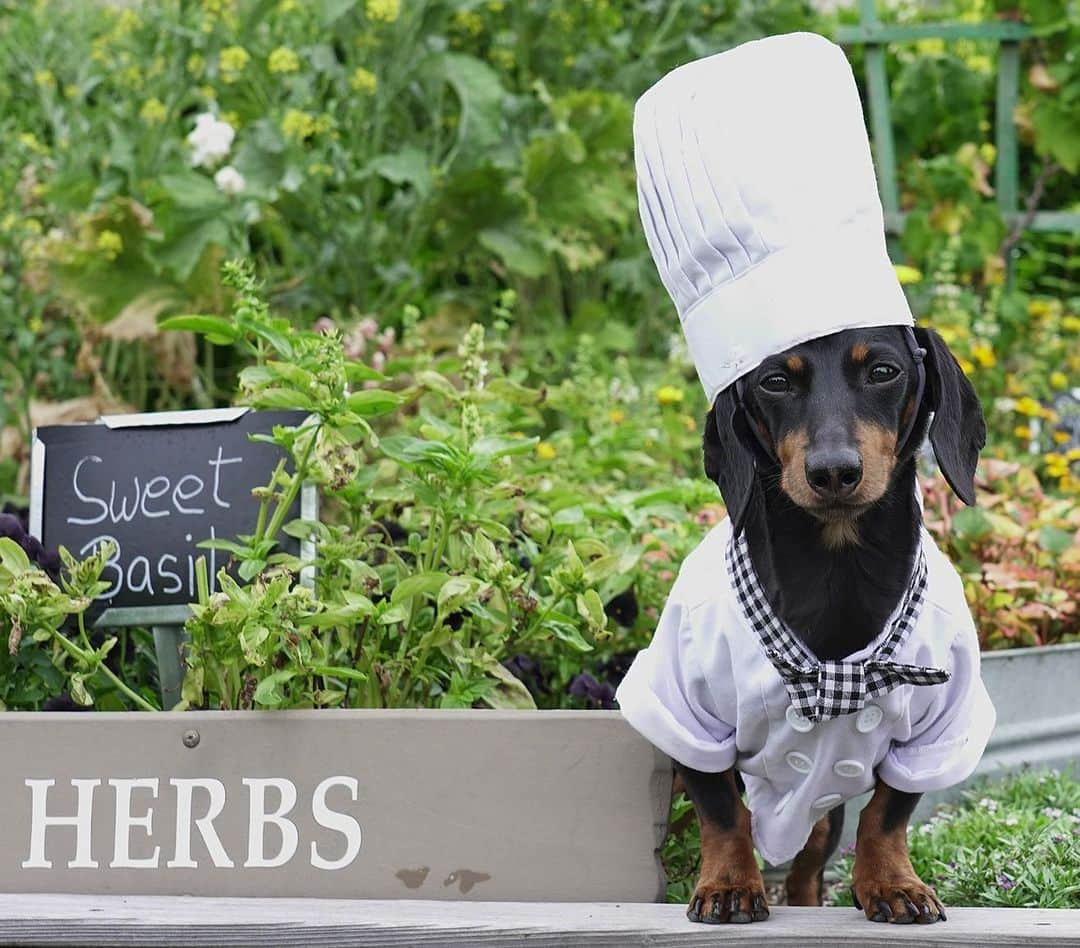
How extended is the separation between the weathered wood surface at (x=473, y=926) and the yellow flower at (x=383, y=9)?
7.28 feet

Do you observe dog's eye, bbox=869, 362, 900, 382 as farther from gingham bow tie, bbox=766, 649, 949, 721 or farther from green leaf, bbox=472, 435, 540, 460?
green leaf, bbox=472, 435, 540, 460

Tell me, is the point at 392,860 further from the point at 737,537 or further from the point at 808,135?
the point at 808,135

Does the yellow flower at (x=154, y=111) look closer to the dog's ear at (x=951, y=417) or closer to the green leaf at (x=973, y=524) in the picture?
the green leaf at (x=973, y=524)

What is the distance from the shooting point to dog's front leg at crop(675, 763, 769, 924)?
5.82ft

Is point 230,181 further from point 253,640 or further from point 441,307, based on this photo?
point 253,640

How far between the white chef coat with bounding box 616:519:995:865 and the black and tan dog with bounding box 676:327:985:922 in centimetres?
5

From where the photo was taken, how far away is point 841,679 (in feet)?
5.66

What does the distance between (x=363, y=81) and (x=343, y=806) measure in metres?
2.08

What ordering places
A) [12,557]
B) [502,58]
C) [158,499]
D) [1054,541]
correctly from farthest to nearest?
[502,58] < [1054,541] < [158,499] < [12,557]

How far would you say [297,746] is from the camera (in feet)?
6.32

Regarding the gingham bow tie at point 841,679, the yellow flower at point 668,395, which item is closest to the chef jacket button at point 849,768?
the gingham bow tie at point 841,679

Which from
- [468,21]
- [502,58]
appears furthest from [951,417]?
[502,58]

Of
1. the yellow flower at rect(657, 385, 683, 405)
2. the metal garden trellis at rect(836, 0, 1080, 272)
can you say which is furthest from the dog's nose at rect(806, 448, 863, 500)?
the metal garden trellis at rect(836, 0, 1080, 272)

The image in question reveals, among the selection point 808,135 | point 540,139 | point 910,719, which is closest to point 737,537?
point 910,719
